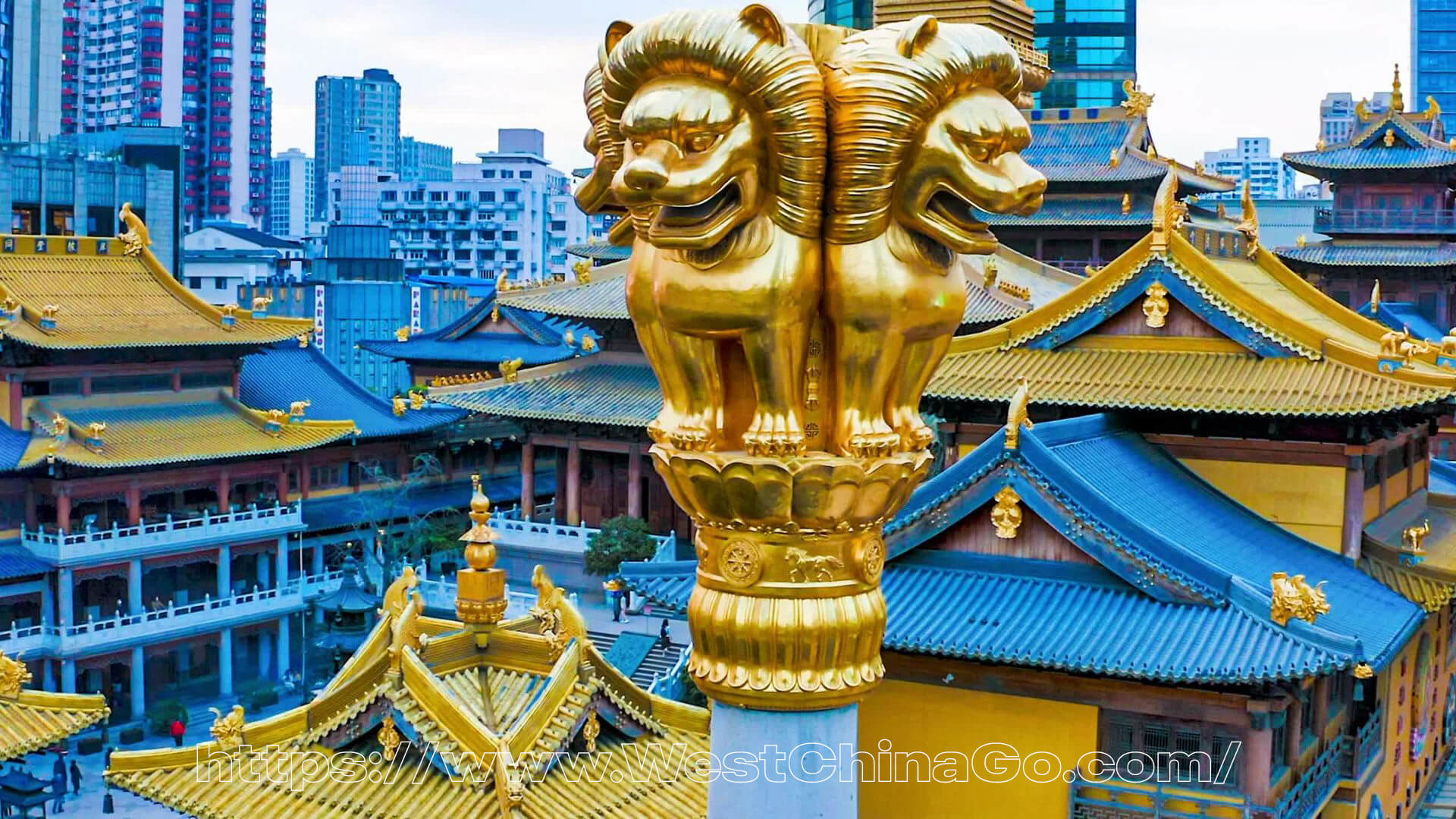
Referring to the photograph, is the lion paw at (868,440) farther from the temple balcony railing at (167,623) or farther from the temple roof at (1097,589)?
the temple balcony railing at (167,623)

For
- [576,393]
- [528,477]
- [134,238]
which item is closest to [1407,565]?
[576,393]

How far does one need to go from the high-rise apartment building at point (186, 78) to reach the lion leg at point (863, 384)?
343 feet

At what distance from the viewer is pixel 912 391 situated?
239 inches

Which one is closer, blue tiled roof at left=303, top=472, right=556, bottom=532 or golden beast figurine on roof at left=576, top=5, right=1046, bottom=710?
golden beast figurine on roof at left=576, top=5, right=1046, bottom=710

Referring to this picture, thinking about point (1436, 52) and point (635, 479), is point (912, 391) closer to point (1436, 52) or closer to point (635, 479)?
point (635, 479)

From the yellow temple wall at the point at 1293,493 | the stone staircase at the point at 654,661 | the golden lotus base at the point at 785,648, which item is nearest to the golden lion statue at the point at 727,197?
the golden lotus base at the point at 785,648

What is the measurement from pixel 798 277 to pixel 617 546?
1170 inches

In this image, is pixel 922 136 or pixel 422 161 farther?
pixel 422 161

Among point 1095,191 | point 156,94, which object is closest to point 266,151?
point 156,94

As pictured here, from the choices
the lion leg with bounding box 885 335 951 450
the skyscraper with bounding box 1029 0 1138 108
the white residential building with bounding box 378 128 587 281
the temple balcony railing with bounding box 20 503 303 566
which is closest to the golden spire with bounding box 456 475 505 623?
the lion leg with bounding box 885 335 951 450

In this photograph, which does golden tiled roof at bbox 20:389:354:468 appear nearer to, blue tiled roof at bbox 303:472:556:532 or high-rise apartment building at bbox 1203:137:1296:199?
blue tiled roof at bbox 303:472:556:532

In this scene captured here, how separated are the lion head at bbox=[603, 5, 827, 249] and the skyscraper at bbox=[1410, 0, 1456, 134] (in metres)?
103

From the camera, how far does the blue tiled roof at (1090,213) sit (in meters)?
43.1

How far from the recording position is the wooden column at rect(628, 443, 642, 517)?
37.5m
